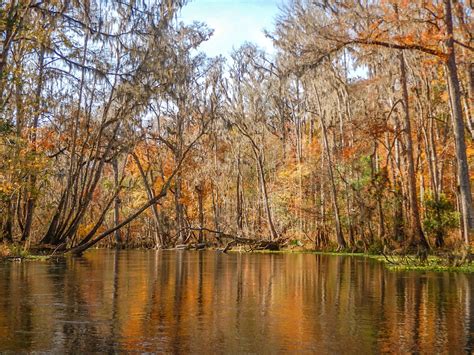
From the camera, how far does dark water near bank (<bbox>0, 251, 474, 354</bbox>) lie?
18.5 ft

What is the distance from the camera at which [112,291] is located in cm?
1050

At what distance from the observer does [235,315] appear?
25.2 feet

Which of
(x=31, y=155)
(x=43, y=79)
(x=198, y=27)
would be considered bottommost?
(x=31, y=155)

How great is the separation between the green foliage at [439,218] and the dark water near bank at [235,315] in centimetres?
1192

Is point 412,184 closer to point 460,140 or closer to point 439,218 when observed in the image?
point 439,218

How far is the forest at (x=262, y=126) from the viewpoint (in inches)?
683

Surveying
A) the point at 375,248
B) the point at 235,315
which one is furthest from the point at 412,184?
the point at 235,315

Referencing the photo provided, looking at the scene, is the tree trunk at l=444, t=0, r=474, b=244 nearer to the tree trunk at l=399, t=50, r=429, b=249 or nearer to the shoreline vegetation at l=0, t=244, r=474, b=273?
the shoreline vegetation at l=0, t=244, r=474, b=273

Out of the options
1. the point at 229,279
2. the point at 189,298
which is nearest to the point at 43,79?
the point at 229,279

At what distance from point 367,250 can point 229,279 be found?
15.7 m

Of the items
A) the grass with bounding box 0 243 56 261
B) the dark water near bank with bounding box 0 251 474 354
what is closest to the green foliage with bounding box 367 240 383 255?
the dark water near bank with bounding box 0 251 474 354

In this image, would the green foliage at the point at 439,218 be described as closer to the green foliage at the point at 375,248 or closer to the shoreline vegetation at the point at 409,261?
the green foliage at the point at 375,248

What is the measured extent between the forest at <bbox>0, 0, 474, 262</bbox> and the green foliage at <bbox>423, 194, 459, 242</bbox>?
7 cm

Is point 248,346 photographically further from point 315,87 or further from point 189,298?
point 315,87
